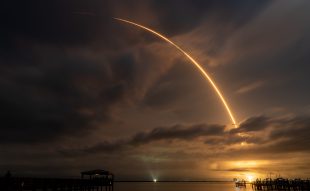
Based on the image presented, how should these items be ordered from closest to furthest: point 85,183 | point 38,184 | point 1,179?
point 1,179 → point 38,184 → point 85,183

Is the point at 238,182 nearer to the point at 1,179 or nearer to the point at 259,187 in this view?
the point at 259,187

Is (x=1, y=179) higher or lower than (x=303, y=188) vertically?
higher

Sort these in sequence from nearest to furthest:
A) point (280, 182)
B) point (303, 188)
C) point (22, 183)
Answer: point (22, 183)
point (303, 188)
point (280, 182)

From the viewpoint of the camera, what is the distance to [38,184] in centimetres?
3528

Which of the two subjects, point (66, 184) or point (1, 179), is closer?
point (1, 179)

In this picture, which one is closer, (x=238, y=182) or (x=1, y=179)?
(x=1, y=179)

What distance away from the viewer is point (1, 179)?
2858 centimetres

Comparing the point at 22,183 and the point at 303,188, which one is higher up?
the point at 22,183

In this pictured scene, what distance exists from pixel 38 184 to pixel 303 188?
99.0 metres

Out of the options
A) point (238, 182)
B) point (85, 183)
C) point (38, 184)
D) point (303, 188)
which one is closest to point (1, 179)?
point (38, 184)

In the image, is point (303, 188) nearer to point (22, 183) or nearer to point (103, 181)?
point (103, 181)

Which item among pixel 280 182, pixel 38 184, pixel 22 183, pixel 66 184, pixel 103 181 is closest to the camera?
pixel 22 183

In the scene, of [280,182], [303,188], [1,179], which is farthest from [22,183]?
[280,182]

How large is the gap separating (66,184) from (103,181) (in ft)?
94.9
